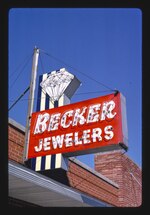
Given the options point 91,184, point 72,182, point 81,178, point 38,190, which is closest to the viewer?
point 38,190

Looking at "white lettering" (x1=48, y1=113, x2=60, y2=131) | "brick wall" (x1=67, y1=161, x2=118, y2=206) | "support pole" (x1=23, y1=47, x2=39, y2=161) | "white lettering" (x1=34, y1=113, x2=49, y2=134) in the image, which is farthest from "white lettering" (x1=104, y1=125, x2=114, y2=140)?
"brick wall" (x1=67, y1=161, x2=118, y2=206)

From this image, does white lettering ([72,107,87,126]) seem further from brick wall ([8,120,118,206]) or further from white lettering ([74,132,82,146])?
brick wall ([8,120,118,206])

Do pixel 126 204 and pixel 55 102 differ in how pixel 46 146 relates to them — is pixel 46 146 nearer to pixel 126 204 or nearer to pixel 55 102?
pixel 55 102

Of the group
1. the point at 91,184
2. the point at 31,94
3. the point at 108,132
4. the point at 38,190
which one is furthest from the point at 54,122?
the point at 91,184

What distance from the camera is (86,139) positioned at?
743 centimetres

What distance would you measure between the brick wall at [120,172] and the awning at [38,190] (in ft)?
13.1

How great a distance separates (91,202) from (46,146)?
5.57 feet

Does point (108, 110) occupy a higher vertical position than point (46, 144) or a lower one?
higher

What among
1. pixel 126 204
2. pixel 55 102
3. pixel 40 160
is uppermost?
pixel 55 102

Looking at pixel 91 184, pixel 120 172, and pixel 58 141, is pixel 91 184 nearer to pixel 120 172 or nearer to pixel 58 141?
pixel 120 172

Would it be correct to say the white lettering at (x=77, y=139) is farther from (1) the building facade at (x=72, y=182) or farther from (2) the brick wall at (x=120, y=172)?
(2) the brick wall at (x=120, y=172)

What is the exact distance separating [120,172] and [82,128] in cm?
533

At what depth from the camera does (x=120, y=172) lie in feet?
40.8
